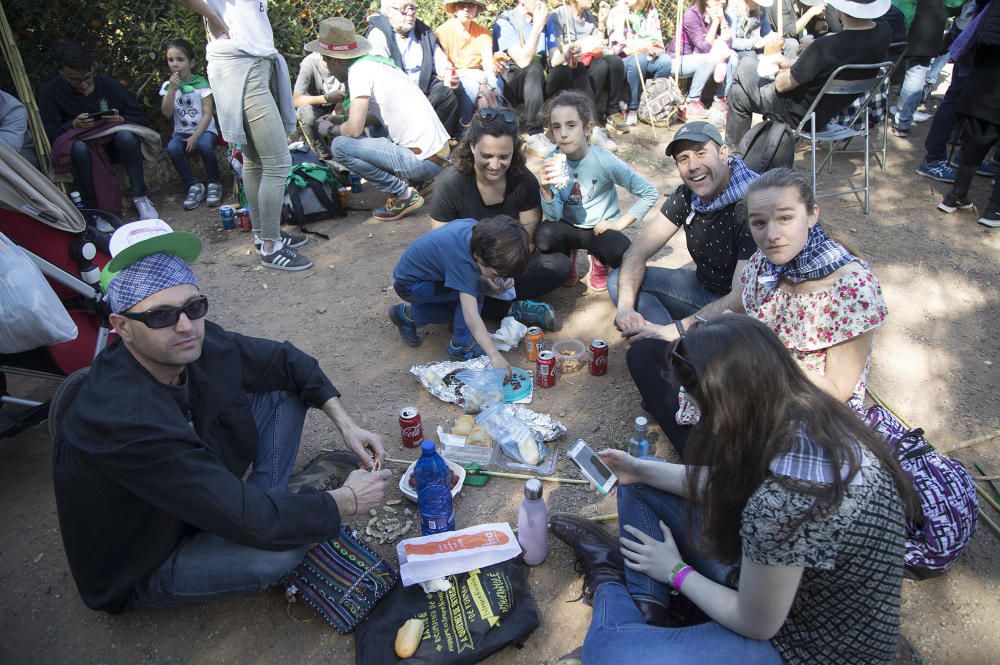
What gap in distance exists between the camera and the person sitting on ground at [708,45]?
837cm

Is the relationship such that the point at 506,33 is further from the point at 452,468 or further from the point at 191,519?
the point at 191,519

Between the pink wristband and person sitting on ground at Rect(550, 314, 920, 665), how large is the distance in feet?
0.56

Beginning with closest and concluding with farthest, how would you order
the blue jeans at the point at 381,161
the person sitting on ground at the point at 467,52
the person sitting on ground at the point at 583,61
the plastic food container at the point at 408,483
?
the plastic food container at the point at 408,483 → the blue jeans at the point at 381,161 → the person sitting on ground at the point at 467,52 → the person sitting on ground at the point at 583,61

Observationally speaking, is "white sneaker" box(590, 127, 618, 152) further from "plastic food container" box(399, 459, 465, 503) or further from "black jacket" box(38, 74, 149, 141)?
"plastic food container" box(399, 459, 465, 503)

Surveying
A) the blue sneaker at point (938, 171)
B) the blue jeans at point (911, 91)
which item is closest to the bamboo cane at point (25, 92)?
the blue sneaker at point (938, 171)

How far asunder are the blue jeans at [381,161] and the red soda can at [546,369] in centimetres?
312

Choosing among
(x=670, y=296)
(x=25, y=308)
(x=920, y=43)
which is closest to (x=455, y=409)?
(x=670, y=296)

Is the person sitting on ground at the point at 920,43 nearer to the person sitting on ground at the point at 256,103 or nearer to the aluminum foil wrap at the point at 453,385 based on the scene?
the aluminum foil wrap at the point at 453,385

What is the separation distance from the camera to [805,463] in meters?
1.66

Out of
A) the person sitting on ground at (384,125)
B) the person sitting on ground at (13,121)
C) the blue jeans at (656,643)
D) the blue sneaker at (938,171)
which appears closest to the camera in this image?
the blue jeans at (656,643)

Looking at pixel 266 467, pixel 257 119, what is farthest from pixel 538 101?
pixel 266 467

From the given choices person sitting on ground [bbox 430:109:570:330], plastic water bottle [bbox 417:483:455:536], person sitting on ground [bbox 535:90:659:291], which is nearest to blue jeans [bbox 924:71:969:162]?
person sitting on ground [bbox 535:90:659:291]

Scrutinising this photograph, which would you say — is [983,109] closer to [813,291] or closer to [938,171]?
[938,171]

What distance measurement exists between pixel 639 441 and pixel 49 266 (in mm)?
3106
